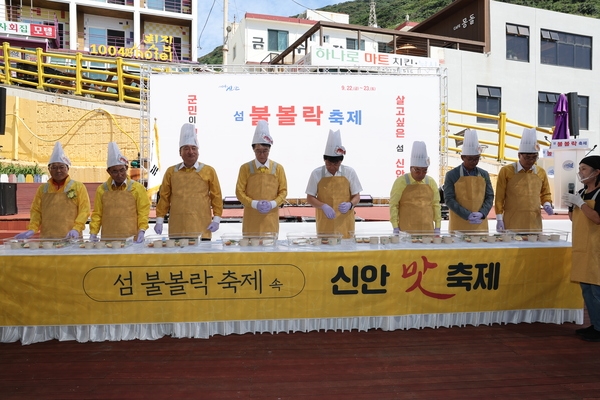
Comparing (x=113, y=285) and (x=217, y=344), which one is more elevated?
(x=113, y=285)

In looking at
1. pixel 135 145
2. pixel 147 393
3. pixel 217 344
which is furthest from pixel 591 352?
pixel 135 145

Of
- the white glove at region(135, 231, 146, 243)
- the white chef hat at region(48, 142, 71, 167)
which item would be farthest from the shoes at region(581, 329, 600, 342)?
the white chef hat at region(48, 142, 71, 167)

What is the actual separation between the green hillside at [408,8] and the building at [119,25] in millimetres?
15213

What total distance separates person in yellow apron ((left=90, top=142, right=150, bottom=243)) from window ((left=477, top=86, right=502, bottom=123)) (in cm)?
1400

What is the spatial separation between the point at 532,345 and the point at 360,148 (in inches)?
241

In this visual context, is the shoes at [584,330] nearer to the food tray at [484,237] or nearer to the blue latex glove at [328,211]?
the food tray at [484,237]

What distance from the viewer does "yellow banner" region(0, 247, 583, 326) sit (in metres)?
2.79

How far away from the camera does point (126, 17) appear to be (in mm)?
20844

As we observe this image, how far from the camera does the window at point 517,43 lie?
1550cm

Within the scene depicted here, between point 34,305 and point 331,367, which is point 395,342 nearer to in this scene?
point 331,367

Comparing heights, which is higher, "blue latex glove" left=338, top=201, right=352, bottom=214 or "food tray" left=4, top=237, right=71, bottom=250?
"blue latex glove" left=338, top=201, right=352, bottom=214

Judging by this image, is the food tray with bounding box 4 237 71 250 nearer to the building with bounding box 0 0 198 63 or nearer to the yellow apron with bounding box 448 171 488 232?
the yellow apron with bounding box 448 171 488 232

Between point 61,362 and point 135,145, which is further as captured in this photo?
point 135,145

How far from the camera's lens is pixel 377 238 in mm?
3152
